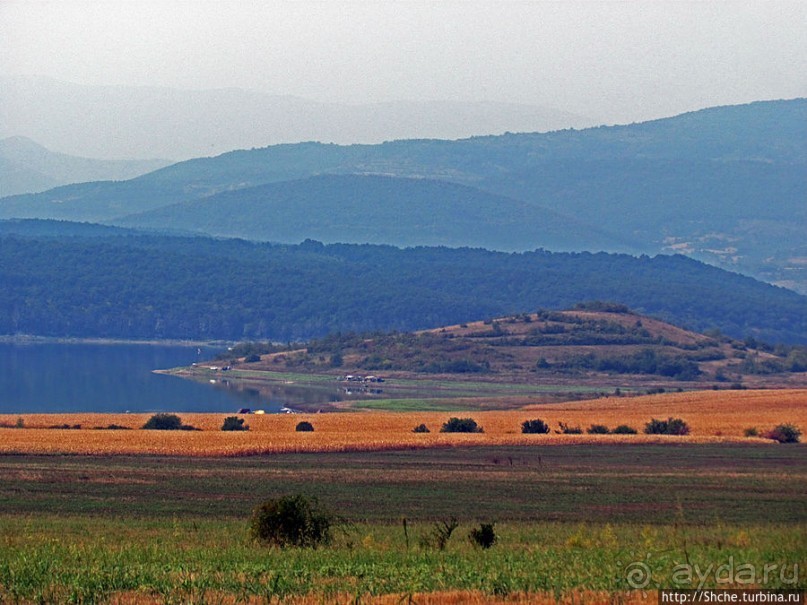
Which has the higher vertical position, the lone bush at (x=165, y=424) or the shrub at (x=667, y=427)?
the shrub at (x=667, y=427)

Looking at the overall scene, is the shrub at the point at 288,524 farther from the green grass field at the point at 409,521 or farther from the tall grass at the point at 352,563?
the green grass field at the point at 409,521

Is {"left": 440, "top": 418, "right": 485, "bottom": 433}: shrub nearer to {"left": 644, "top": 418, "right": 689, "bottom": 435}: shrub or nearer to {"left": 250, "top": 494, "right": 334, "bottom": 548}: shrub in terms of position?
{"left": 644, "top": 418, "right": 689, "bottom": 435}: shrub

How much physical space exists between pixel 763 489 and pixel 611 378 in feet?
341

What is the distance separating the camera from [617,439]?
209 ft

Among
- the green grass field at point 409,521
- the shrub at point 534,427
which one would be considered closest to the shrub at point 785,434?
the green grass field at point 409,521

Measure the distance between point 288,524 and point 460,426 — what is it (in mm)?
48052

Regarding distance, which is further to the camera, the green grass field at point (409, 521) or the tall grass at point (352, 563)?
the green grass field at point (409, 521)

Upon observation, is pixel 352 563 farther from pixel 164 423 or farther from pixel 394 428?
pixel 164 423

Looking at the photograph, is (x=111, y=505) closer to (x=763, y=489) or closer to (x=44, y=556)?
(x=44, y=556)

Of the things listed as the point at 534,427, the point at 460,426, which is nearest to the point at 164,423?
the point at 460,426

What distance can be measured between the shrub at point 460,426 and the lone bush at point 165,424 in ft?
45.7

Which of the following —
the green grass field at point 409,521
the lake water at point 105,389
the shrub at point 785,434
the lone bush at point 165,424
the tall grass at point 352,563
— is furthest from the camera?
the lake water at point 105,389

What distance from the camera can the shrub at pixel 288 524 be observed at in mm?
24156

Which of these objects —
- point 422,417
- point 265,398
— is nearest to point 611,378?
point 265,398
